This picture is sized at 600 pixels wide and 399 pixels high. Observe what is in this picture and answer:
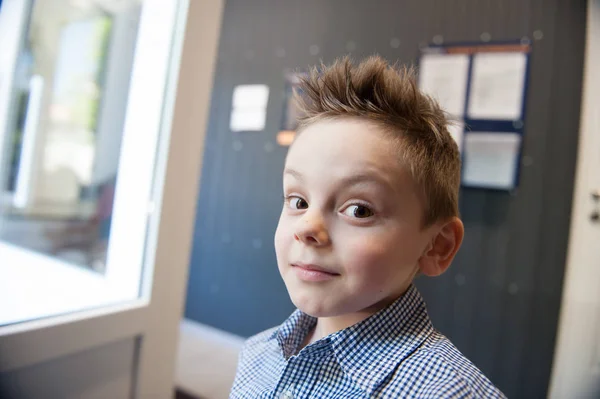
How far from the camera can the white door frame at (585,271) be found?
2.76ft

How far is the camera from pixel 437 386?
0.41 m

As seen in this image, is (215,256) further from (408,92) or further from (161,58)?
(408,92)

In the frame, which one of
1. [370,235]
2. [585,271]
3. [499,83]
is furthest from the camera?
[499,83]

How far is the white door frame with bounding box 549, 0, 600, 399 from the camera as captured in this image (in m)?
0.84

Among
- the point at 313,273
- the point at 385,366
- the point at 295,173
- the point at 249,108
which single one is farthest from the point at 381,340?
the point at 249,108

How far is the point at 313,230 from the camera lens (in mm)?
456

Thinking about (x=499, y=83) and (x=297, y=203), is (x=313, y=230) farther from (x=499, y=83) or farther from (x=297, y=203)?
(x=499, y=83)

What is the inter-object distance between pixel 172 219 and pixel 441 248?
2.31 feet

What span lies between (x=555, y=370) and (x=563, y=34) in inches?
40.0

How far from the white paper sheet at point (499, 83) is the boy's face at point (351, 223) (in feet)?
3.10

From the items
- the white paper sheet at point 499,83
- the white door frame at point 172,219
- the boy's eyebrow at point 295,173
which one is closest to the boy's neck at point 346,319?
the boy's eyebrow at point 295,173

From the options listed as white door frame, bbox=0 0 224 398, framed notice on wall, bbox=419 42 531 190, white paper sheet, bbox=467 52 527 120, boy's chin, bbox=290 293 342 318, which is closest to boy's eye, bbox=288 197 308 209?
boy's chin, bbox=290 293 342 318

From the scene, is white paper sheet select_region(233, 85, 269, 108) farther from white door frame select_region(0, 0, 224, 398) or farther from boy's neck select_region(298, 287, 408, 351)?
boy's neck select_region(298, 287, 408, 351)

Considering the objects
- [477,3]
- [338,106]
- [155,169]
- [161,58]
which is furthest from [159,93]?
[477,3]
